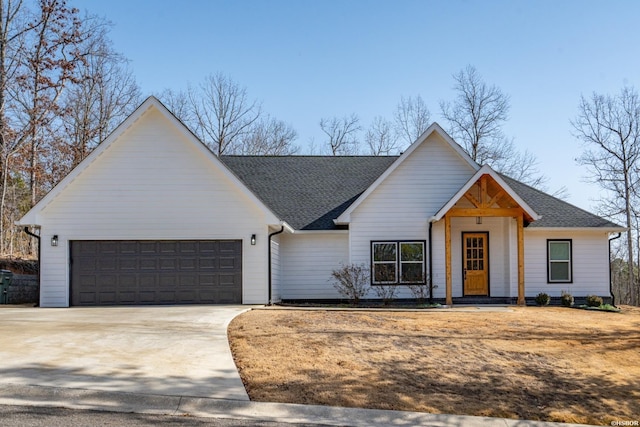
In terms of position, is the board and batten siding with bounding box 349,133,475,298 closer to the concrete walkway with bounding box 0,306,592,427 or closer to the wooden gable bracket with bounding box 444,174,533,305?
the wooden gable bracket with bounding box 444,174,533,305

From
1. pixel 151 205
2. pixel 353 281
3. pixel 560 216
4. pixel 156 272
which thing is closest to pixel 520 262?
pixel 560 216

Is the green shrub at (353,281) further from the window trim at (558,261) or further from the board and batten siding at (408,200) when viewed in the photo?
the window trim at (558,261)

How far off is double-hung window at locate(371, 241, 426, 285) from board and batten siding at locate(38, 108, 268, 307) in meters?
3.86

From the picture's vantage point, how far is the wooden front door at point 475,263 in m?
20.1

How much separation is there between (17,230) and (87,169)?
66.4 ft

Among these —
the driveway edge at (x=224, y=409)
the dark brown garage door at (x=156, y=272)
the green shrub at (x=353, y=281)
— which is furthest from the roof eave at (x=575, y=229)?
the driveway edge at (x=224, y=409)


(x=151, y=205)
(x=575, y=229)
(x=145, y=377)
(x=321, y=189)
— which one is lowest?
(x=145, y=377)

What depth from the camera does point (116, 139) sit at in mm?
17562

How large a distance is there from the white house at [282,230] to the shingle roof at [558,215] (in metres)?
0.07

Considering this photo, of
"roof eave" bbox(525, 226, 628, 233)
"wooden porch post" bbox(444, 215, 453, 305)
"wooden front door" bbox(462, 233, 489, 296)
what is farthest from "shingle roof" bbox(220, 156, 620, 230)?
"wooden porch post" bbox(444, 215, 453, 305)

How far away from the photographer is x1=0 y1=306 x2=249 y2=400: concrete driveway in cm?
774

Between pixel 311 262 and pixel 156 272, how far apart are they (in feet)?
16.2

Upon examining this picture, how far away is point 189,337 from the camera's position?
1110 cm

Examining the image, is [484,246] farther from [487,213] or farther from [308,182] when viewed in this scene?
[308,182]
